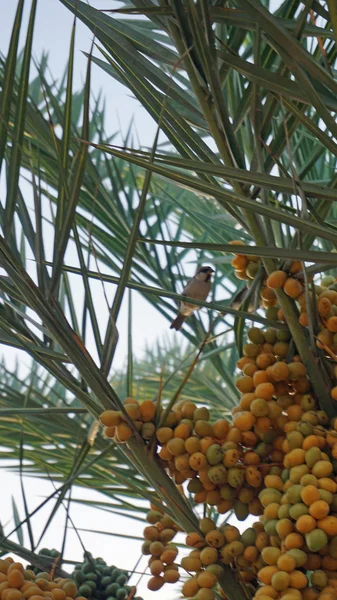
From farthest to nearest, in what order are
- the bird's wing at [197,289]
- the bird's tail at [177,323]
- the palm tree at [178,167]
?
the bird's wing at [197,289] < the bird's tail at [177,323] < the palm tree at [178,167]

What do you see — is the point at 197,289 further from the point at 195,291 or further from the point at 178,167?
the point at 178,167

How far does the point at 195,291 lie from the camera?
4.92 feet

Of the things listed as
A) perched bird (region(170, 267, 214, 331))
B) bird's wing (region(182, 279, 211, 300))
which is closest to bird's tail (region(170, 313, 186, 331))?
perched bird (region(170, 267, 214, 331))

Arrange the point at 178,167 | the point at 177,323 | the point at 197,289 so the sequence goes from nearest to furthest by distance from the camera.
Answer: the point at 178,167 → the point at 177,323 → the point at 197,289

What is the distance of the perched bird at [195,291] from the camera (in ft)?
4.17

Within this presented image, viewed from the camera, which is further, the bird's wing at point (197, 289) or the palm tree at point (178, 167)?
the bird's wing at point (197, 289)

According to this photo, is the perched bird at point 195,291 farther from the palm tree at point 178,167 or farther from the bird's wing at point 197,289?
the palm tree at point 178,167

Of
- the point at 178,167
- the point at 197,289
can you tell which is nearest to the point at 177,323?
the point at 197,289

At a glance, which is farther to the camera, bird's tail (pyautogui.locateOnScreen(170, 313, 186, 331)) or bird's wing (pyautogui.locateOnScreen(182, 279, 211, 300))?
bird's wing (pyautogui.locateOnScreen(182, 279, 211, 300))

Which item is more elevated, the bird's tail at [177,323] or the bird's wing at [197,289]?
the bird's wing at [197,289]

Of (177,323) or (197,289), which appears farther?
(197,289)

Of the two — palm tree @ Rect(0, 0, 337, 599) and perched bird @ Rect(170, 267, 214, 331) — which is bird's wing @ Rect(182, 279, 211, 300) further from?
palm tree @ Rect(0, 0, 337, 599)

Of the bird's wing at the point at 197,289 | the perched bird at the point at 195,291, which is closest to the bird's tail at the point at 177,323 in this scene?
the perched bird at the point at 195,291

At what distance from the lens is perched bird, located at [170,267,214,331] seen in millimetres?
1271
